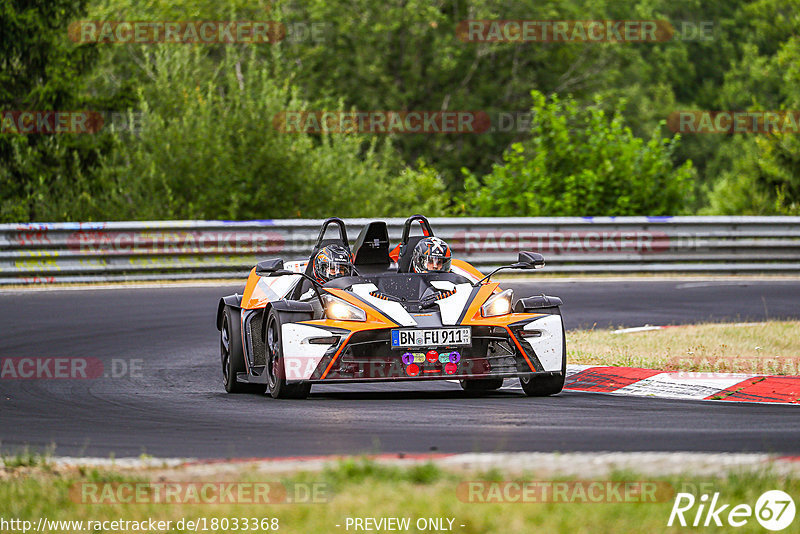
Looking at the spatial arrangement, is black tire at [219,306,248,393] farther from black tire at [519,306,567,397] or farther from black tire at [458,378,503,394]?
black tire at [519,306,567,397]

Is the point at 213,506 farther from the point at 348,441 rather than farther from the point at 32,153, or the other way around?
the point at 32,153

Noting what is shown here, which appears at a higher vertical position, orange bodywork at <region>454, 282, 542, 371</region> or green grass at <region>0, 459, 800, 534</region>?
orange bodywork at <region>454, 282, 542, 371</region>

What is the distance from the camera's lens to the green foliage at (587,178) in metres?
25.8

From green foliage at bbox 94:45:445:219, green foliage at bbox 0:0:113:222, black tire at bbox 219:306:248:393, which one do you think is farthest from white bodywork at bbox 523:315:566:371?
green foliage at bbox 0:0:113:222

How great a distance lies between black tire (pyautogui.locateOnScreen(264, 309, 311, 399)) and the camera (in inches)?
378

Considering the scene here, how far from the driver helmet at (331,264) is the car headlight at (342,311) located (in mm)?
767

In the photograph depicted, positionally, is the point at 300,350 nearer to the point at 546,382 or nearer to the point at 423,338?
the point at 423,338

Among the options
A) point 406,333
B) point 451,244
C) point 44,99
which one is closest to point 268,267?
point 406,333

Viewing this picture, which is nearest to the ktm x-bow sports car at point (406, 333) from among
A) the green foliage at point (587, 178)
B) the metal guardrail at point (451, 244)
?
the metal guardrail at point (451, 244)

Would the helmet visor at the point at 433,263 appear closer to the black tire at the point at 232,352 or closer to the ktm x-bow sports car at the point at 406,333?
the ktm x-bow sports car at the point at 406,333

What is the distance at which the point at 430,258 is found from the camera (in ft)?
34.8

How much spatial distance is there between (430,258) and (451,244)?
11.0 m

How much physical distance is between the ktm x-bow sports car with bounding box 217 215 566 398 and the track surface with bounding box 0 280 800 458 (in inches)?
8.8

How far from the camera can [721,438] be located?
282 inches
